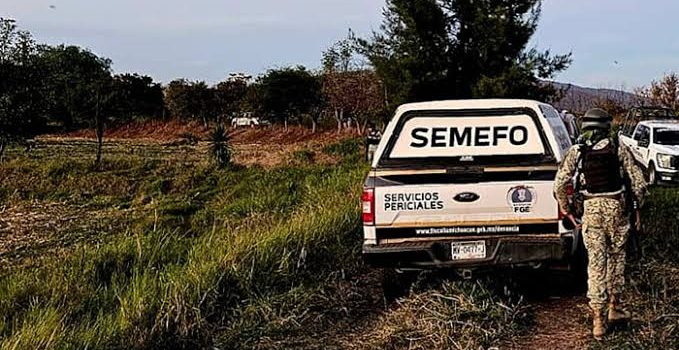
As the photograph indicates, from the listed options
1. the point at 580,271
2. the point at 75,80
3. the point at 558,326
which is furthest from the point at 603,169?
the point at 75,80

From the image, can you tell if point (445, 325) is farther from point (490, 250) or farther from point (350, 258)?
point (350, 258)

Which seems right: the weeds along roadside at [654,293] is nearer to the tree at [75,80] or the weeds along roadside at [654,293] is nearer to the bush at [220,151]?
the bush at [220,151]

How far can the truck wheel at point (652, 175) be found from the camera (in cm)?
2084

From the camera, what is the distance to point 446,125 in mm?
7523

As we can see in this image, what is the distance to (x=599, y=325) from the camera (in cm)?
617

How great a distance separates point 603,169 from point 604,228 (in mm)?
443

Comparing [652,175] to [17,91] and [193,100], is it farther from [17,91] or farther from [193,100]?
[193,100]

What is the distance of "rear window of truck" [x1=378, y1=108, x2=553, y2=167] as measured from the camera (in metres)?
7.22

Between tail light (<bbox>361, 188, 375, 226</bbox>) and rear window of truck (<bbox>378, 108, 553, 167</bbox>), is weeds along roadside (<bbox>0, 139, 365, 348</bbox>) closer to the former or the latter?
tail light (<bbox>361, 188, 375, 226</bbox>)

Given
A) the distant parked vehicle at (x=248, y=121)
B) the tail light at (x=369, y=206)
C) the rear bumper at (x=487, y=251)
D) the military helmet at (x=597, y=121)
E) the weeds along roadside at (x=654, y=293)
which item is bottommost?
the distant parked vehicle at (x=248, y=121)

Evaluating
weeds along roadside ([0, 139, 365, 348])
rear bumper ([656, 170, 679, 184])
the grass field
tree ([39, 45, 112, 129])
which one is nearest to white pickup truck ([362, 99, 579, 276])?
the grass field

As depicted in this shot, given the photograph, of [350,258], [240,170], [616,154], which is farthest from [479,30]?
[616,154]

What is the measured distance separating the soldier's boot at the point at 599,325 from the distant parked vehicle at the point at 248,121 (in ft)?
141

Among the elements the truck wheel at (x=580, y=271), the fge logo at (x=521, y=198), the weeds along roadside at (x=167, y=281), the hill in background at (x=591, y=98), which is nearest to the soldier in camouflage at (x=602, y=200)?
the fge logo at (x=521, y=198)
